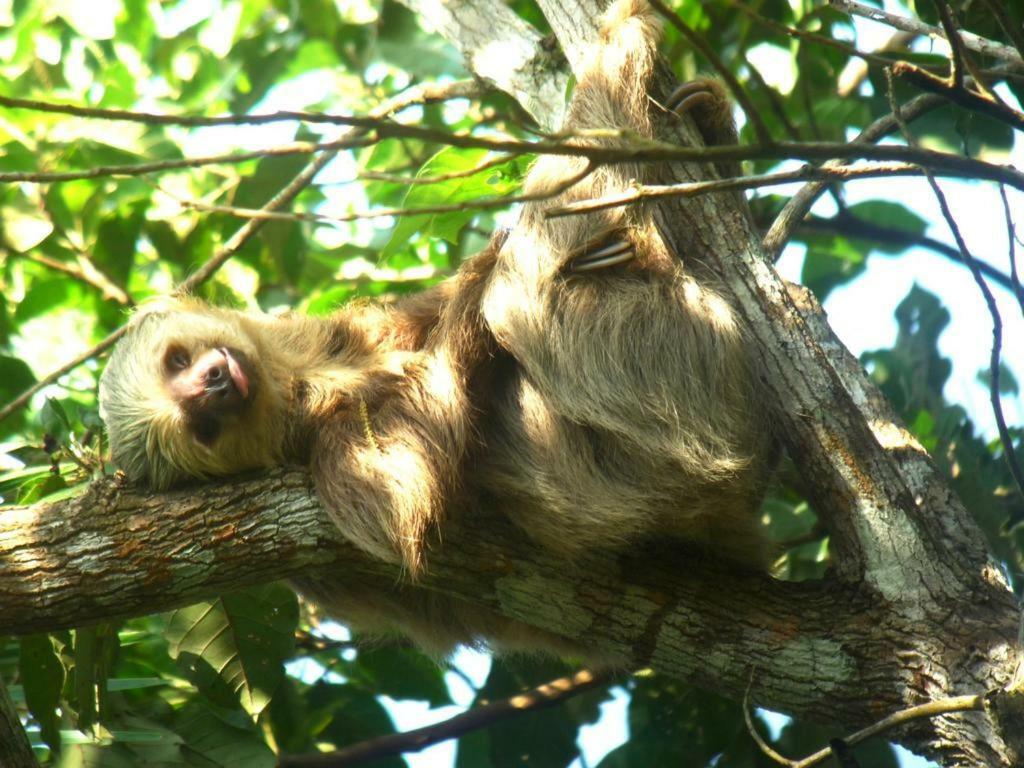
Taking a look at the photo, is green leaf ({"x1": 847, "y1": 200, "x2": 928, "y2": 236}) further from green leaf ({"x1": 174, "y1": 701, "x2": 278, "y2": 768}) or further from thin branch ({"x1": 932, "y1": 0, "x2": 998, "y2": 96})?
green leaf ({"x1": 174, "y1": 701, "x2": 278, "y2": 768})

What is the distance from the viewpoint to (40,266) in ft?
26.7

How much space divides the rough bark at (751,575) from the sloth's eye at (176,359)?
1020 mm

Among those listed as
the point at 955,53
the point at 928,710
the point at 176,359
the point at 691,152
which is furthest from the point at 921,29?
the point at 176,359

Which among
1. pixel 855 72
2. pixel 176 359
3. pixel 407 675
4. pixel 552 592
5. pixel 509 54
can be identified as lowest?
pixel 407 675

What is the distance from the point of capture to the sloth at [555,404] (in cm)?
479

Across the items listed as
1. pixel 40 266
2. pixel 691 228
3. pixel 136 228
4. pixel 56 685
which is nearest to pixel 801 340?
pixel 691 228

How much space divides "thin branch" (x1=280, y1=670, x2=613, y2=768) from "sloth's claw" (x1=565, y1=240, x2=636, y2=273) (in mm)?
2417

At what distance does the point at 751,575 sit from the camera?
15.5 feet

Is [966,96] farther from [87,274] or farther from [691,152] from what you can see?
[87,274]

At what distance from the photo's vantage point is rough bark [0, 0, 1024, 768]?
13.8 ft

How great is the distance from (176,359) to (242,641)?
4.91 feet

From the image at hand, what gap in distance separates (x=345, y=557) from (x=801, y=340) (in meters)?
2.17

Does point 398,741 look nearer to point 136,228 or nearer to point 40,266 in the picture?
point 136,228

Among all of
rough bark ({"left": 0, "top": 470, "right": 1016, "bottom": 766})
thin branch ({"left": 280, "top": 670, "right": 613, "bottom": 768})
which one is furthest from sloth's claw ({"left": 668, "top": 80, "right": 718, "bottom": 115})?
thin branch ({"left": 280, "top": 670, "right": 613, "bottom": 768})
